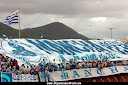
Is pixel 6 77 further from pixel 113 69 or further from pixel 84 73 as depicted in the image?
pixel 113 69

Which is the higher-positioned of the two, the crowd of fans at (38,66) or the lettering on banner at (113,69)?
the crowd of fans at (38,66)

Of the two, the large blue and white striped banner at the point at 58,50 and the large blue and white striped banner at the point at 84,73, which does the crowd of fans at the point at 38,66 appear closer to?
the large blue and white striped banner at the point at 84,73

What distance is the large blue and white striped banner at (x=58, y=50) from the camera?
24.9 meters

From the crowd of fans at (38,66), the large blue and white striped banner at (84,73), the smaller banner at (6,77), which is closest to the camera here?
the smaller banner at (6,77)

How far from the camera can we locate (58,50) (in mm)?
28328

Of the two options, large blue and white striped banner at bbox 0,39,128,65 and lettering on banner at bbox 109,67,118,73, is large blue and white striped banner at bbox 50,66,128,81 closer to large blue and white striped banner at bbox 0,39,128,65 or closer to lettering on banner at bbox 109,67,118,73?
lettering on banner at bbox 109,67,118,73

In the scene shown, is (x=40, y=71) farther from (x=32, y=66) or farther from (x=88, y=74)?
(x=88, y=74)

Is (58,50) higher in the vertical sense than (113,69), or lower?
higher

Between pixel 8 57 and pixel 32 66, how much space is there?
278cm

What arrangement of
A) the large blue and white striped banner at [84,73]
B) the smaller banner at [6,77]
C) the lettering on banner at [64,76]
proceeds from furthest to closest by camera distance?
the lettering on banner at [64,76], the large blue and white striped banner at [84,73], the smaller banner at [6,77]

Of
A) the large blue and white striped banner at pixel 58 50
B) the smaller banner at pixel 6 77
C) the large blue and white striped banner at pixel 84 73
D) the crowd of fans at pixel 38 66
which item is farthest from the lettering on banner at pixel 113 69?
the smaller banner at pixel 6 77

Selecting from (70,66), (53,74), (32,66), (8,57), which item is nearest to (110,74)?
(70,66)

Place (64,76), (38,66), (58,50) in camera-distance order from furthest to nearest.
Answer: (58,50) → (64,76) → (38,66)

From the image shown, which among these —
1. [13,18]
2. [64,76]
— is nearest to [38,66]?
[64,76]
